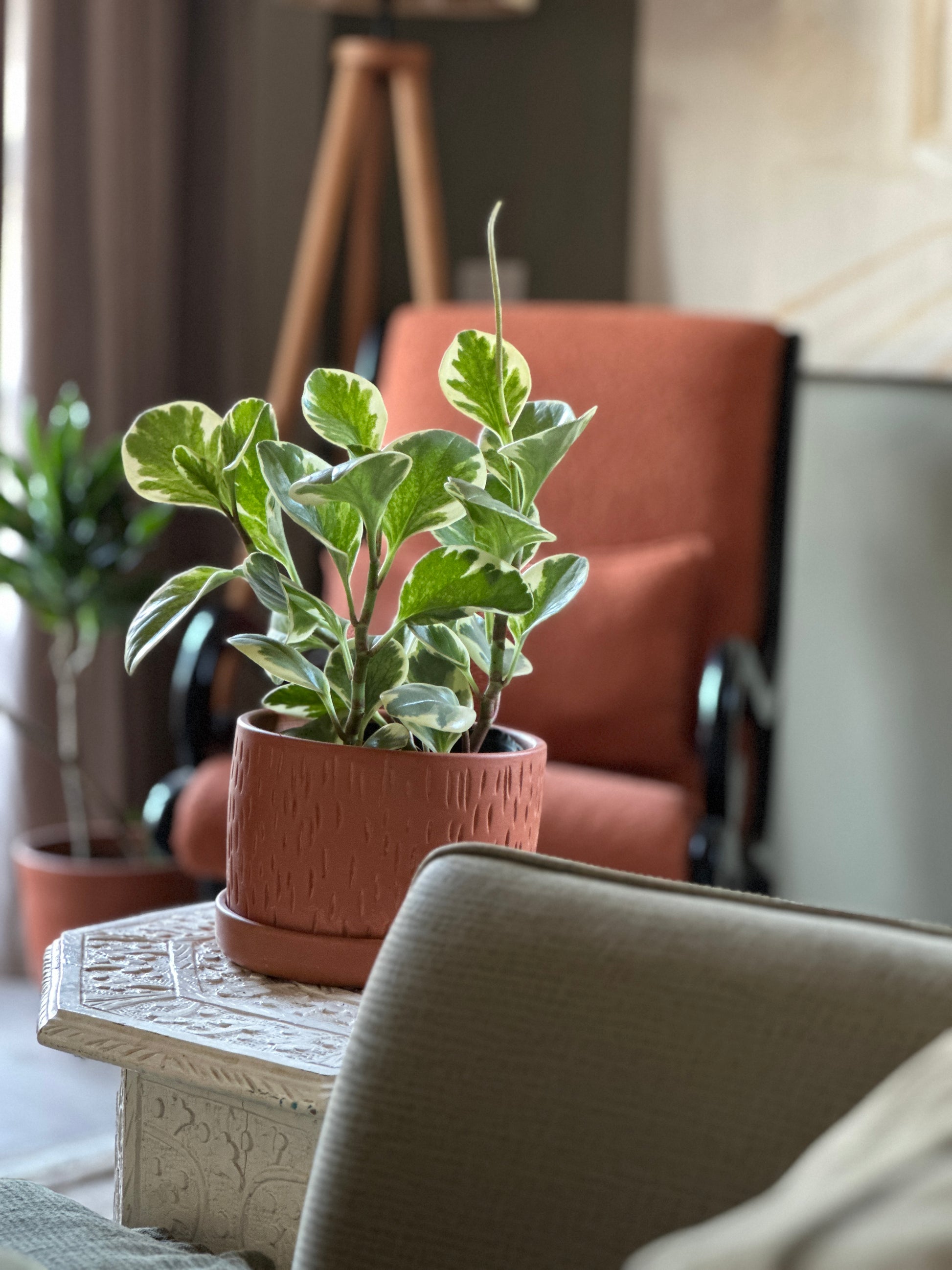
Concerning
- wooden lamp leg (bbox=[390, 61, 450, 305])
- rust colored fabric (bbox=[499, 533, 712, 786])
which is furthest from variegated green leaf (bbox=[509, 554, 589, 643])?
wooden lamp leg (bbox=[390, 61, 450, 305])

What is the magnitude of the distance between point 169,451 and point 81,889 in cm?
148

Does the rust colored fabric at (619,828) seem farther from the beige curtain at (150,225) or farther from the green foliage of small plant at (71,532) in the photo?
the beige curtain at (150,225)

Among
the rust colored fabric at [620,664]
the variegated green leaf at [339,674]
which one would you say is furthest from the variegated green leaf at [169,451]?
the rust colored fabric at [620,664]

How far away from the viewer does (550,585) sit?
0.83 meters

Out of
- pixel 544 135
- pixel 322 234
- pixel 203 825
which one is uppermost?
pixel 544 135

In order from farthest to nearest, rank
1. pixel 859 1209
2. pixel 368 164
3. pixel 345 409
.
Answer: pixel 368 164
pixel 345 409
pixel 859 1209

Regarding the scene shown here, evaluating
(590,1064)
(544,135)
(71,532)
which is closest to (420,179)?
(544,135)

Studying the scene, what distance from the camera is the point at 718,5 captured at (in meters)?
2.38

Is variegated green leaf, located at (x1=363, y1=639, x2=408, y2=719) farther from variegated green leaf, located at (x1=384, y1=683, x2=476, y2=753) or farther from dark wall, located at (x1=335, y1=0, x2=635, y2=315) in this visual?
dark wall, located at (x1=335, y1=0, x2=635, y2=315)

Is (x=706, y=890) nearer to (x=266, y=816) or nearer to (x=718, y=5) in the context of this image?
(x=266, y=816)

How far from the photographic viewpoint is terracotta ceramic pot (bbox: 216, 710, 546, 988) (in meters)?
0.79

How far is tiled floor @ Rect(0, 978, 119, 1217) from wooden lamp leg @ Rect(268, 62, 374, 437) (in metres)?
1.01

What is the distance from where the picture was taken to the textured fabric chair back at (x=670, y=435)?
205 cm

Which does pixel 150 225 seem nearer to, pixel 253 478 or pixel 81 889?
pixel 81 889
